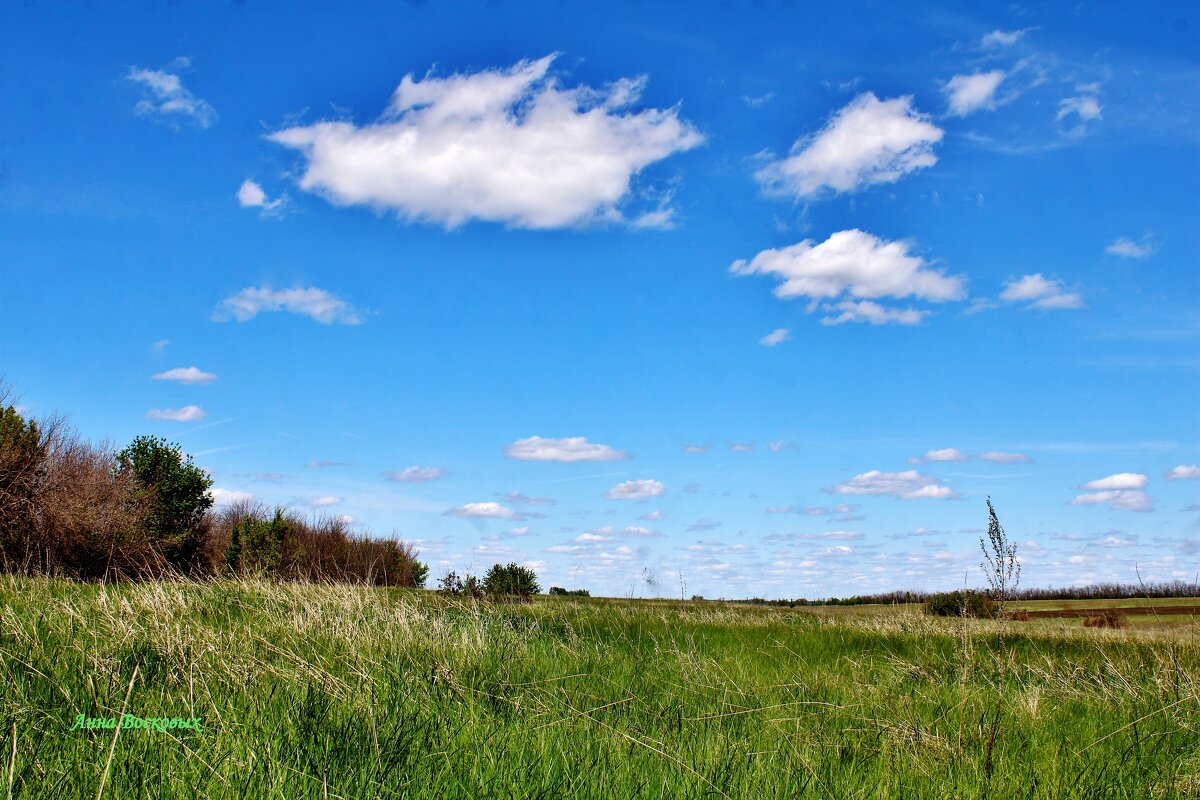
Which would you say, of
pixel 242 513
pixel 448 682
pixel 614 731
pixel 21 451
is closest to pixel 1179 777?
pixel 614 731

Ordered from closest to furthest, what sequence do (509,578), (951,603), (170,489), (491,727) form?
1. (491,727)
2. (509,578)
3. (951,603)
4. (170,489)

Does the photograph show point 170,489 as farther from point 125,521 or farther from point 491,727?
point 491,727

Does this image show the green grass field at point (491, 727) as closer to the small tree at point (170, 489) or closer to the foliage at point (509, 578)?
the foliage at point (509, 578)

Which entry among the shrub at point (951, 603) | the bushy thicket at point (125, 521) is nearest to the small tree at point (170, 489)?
the bushy thicket at point (125, 521)

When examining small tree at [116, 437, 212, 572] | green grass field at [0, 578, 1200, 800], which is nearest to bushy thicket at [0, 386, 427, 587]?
small tree at [116, 437, 212, 572]

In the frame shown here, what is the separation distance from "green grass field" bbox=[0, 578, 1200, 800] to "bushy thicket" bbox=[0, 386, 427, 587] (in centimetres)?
1460

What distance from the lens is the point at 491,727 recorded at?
396 cm

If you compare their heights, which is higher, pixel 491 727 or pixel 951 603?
pixel 491 727

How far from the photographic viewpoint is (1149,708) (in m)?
5.96

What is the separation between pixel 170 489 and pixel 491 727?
36922 mm

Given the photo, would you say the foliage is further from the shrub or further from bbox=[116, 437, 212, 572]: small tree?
bbox=[116, 437, 212, 572]: small tree

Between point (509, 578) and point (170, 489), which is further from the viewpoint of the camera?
point (170, 489)

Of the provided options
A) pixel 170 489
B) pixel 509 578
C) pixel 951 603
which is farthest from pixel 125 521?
pixel 951 603

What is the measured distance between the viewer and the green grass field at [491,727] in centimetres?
306
